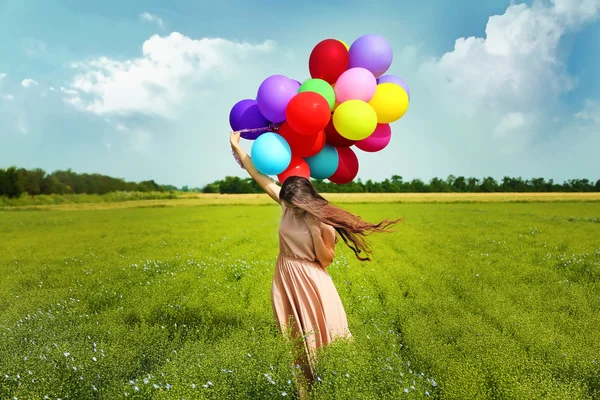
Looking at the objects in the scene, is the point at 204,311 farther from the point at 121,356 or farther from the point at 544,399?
the point at 544,399

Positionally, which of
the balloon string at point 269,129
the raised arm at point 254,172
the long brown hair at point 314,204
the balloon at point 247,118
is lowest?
the long brown hair at point 314,204

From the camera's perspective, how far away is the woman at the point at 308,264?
16.4 ft

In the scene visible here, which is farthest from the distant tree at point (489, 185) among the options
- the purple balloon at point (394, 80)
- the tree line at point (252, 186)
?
the purple balloon at point (394, 80)

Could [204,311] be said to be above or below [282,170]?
below

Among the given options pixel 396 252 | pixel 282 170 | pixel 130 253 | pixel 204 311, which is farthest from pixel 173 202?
pixel 282 170

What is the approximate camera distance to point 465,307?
9289 mm

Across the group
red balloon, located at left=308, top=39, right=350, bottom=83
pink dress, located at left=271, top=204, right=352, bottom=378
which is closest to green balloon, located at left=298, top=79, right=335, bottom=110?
red balloon, located at left=308, top=39, right=350, bottom=83

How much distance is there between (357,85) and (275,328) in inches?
155

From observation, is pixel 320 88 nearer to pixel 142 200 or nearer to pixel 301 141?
pixel 301 141

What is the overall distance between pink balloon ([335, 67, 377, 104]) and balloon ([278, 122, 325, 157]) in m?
0.60

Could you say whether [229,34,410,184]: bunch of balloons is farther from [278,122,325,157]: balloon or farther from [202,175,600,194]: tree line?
[202,175,600,194]: tree line

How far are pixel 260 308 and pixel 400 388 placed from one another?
14.8 feet

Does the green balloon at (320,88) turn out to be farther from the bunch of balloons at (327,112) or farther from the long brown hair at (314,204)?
the long brown hair at (314,204)

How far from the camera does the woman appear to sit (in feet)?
16.4
